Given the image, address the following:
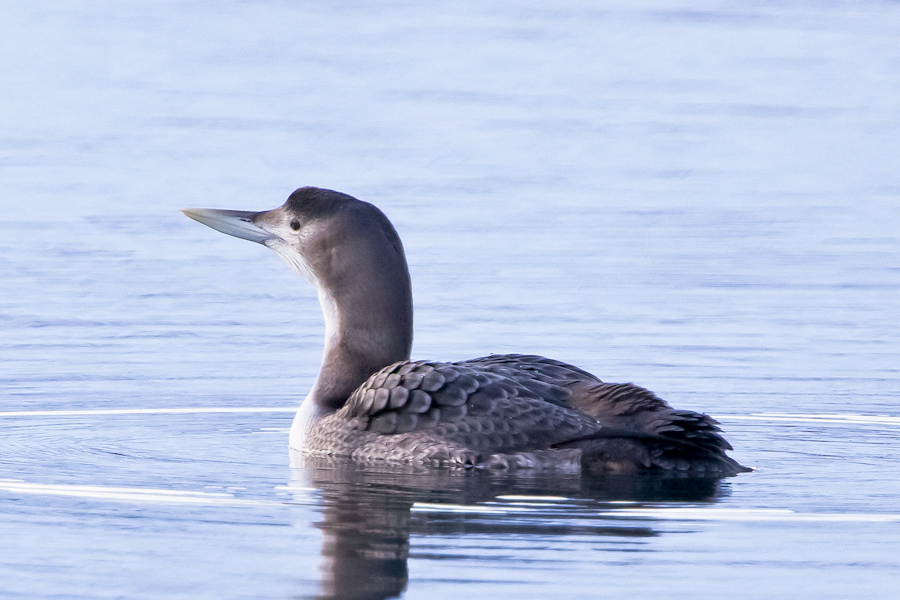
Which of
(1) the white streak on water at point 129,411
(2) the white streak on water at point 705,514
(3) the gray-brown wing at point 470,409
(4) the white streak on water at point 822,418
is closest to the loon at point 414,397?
(3) the gray-brown wing at point 470,409

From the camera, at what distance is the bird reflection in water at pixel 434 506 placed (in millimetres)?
4980

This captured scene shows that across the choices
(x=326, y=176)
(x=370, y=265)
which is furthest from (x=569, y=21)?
(x=370, y=265)

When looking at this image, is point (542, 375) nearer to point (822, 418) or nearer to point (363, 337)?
point (363, 337)

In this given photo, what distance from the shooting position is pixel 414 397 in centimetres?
627

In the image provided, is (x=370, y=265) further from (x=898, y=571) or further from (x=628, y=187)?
(x=628, y=187)

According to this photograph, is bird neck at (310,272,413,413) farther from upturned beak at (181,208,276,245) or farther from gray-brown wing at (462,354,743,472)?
gray-brown wing at (462,354,743,472)

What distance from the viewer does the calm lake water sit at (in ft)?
16.9

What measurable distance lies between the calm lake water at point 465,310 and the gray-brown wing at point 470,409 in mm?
178

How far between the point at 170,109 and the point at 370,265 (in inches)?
432

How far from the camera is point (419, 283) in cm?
984

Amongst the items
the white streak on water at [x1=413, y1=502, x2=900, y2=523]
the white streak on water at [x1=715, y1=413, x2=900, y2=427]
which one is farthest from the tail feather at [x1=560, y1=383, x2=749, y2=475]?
the white streak on water at [x1=715, y1=413, x2=900, y2=427]

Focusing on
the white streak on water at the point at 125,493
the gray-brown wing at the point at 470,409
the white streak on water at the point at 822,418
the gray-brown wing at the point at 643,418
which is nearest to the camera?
the white streak on water at the point at 125,493

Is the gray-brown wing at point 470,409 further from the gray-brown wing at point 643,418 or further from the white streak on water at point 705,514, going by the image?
the white streak on water at point 705,514

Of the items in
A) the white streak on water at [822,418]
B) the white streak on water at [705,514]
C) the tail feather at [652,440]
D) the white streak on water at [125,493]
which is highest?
the white streak on water at [822,418]
